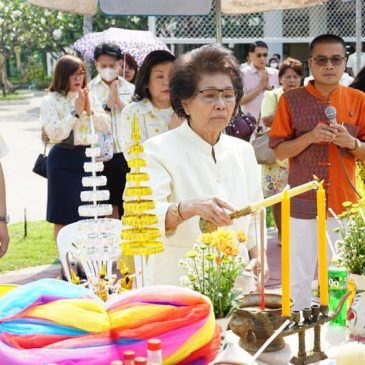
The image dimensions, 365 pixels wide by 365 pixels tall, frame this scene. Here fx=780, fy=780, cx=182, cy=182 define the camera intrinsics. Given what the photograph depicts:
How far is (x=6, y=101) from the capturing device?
3133 centimetres

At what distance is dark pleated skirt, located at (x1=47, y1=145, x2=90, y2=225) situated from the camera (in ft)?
19.1

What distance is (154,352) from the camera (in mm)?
1361

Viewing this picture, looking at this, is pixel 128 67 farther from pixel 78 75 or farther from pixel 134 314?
pixel 134 314

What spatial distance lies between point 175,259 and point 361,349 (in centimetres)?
115

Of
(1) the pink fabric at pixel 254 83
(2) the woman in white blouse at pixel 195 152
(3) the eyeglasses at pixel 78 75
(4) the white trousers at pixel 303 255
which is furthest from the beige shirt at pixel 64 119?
(2) the woman in white blouse at pixel 195 152

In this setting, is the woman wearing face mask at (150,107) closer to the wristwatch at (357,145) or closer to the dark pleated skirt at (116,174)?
the wristwatch at (357,145)

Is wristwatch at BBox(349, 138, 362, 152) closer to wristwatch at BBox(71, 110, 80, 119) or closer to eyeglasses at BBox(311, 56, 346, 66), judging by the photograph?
eyeglasses at BBox(311, 56, 346, 66)

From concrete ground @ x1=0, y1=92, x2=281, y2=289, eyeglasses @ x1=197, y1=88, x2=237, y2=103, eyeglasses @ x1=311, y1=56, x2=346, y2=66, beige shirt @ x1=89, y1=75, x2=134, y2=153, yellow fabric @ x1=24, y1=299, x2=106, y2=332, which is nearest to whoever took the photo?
yellow fabric @ x1=24, y1=299, x2=106, y2=332

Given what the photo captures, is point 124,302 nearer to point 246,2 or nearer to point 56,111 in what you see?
point 246,2

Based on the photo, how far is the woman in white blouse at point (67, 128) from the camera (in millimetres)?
5617

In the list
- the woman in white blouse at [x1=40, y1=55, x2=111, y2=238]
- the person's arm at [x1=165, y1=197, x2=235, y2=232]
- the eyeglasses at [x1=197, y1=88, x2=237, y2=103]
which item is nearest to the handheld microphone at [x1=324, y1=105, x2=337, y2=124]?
the eyeglasses at [x1=197, y1=88, x2=237, y2=103]

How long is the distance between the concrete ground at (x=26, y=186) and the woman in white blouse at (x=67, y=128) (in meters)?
0.68

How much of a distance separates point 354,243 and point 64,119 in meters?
3.63

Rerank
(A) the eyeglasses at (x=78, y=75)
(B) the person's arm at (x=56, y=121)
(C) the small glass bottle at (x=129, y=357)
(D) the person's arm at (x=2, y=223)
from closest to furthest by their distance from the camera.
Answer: (C) the small glass bottle at (x=129, y=357)
(D) the person's arm at (x=2, y=223)
(B) the person's arm at (x=56, y=121)
(A) the eyeglasses at (x=78, y=75)
